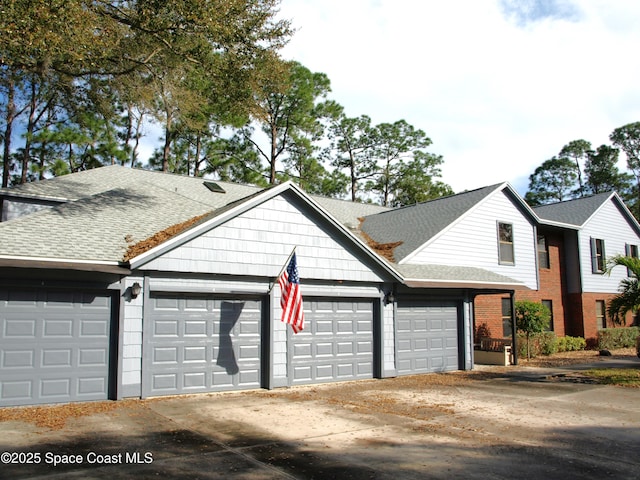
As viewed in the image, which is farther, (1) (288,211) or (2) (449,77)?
→ (2) (449,77)

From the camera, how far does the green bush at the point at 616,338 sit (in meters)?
25.5

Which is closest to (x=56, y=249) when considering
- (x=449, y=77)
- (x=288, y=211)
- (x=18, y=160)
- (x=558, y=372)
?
(x=288, y=211)

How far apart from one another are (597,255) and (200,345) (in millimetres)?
23073

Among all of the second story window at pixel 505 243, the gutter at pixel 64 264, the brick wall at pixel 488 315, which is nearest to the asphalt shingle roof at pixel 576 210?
the second story window at pixel 505 243

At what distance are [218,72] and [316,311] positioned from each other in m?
7.75

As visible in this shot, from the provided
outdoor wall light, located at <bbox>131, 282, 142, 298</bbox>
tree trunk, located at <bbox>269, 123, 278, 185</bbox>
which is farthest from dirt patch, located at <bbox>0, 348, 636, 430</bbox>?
tree trunk, located at <bbox>269, 123, 278, 185</bbox>

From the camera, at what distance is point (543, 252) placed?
26.2 metres

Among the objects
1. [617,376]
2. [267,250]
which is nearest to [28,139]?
[267,250]

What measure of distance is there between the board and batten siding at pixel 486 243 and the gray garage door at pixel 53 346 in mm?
11055

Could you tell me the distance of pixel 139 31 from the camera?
15.5 metres

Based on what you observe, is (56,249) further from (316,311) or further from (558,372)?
(558,372)

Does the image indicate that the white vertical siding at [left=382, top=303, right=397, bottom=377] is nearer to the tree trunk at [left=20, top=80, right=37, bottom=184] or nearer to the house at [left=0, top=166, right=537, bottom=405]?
the house at [left=0, top=166, right=537, bottom=405]

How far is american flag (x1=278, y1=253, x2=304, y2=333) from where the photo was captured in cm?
1258

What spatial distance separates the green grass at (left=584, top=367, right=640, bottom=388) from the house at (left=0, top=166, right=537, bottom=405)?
3.66 meters
